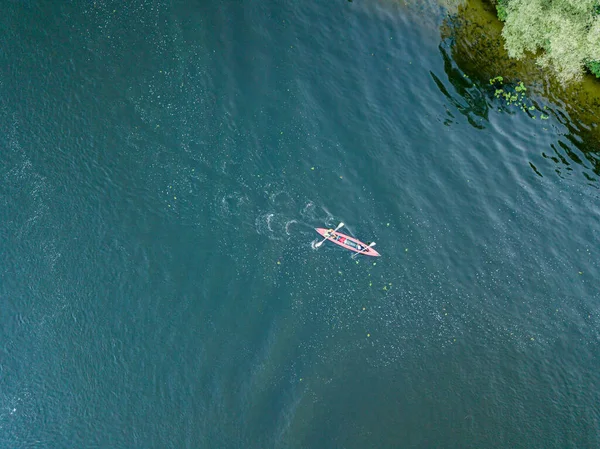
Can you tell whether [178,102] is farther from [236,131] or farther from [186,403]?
[186,403]

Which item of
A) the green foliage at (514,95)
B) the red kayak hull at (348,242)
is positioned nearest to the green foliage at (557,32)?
the green foliage at (514,95)

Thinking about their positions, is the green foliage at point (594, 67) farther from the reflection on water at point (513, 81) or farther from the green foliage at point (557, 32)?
the reflection on water at point (513, 81)

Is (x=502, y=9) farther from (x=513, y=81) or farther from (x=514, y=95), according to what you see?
(x=514, y=95)

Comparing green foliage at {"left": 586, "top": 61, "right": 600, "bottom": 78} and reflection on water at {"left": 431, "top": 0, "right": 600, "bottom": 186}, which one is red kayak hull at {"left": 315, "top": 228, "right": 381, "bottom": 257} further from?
green foliage at {"left": 586, "top": 61, "right": 600, "bottom": 78}

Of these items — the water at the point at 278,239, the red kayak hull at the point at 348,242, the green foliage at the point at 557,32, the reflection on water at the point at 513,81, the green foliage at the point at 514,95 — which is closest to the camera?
the water at the point at 278,239

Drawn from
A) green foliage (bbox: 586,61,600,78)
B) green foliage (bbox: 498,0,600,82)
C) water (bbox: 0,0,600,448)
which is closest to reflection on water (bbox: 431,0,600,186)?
water (bbox: 0,0,600,448)

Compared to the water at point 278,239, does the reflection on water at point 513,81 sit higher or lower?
higher

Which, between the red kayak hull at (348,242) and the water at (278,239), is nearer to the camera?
the water at (278,239)
